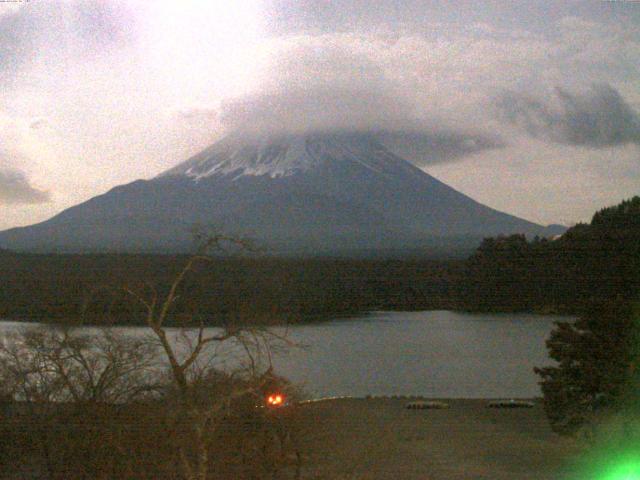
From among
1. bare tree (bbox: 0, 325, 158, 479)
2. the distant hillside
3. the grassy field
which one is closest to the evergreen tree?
the grassy field

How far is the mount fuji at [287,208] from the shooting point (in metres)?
17.7

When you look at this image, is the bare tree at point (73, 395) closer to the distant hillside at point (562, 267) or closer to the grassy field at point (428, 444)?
the grassy field at point (428, 444)

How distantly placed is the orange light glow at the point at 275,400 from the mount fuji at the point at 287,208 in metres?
5.02

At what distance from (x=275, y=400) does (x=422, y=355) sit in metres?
8.09

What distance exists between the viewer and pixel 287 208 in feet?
79.3

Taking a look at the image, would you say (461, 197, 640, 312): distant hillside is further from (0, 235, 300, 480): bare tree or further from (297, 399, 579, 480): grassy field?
(0, 235, 300, 480): bare tree

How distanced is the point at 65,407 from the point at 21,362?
2.07ft

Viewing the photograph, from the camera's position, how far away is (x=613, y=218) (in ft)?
41.7

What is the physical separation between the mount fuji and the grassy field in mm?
3739

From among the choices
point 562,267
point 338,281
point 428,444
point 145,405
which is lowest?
point 428,444

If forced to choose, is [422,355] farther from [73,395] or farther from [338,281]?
[73,395]

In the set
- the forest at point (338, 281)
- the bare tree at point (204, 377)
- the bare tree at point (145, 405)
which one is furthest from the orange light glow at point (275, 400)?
the bare tree at point (204, 377)

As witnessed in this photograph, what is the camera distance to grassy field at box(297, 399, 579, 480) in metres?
4.89

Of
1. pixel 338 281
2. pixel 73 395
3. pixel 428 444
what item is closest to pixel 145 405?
pixel 73 395
